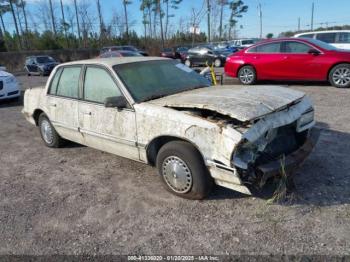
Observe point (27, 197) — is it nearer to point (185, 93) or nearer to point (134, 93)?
point (134, 93)

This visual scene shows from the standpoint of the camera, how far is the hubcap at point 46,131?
17.6 ft

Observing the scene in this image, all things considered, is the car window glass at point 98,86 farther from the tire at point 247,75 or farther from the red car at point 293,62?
the tire at point 247,75

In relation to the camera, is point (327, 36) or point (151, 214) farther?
point (327, 36)

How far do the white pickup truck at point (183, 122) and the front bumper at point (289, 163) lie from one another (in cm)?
1

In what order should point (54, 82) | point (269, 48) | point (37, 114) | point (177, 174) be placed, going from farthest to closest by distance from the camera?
point (269, 48) < point (37, 114) < point (54, 82) < point (177, 174)

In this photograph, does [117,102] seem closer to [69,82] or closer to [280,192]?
[69,82]

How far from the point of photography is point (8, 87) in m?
10.2

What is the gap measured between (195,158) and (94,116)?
1711 mm

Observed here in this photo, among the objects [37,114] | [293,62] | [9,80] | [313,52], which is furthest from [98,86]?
[9,80]

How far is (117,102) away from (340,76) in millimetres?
7814

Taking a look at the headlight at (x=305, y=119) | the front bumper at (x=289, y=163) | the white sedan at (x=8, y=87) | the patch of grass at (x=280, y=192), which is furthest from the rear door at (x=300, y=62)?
the white sedan at (x=8, y=87)

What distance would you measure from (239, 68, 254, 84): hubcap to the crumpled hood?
22.7 ft

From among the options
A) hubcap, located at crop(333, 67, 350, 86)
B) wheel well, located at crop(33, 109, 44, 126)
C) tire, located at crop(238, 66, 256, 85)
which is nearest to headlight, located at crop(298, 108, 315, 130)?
wheel well, located at crop(33, 109, 44, 126)

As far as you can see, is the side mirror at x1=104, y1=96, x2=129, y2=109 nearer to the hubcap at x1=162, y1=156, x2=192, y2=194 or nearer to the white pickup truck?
the white pickup truck
